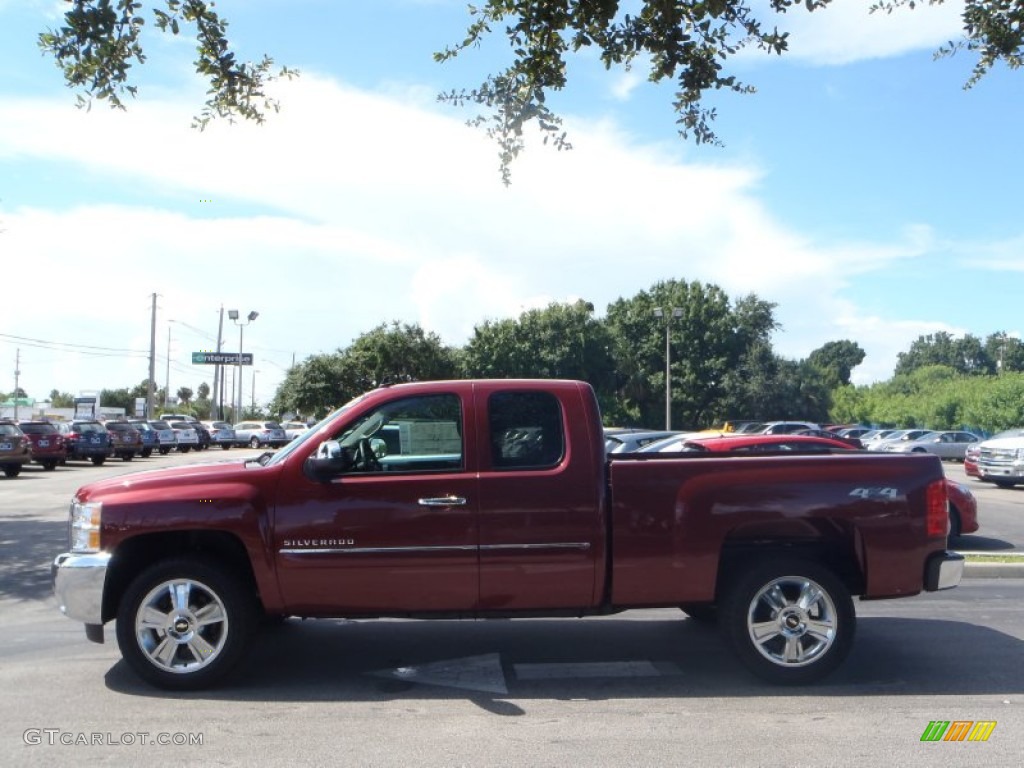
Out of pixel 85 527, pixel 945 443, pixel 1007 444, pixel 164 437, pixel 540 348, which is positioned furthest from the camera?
pixel 540 348

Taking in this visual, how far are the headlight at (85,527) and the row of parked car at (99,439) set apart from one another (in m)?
23.8

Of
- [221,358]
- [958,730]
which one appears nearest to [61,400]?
[221,358]

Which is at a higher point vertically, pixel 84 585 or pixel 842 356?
pixel 842 356

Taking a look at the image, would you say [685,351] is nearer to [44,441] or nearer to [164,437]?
[164,437]

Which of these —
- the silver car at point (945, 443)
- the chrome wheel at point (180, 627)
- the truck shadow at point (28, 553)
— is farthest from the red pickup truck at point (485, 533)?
the silver car at point (945, 443)

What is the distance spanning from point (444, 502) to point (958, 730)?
318 cm

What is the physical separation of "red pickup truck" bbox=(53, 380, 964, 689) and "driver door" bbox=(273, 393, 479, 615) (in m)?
0.01

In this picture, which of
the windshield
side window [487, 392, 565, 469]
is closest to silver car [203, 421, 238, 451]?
the windshield

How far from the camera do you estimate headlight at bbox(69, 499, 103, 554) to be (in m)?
6.12

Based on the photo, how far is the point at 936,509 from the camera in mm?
6484

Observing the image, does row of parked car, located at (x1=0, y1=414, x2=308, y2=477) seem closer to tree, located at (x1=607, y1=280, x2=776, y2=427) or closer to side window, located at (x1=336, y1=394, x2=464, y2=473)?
tree, located at (x1=607, y1=280, x2=776, y2=427)

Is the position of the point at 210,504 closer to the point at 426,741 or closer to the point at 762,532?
the point at 426,741

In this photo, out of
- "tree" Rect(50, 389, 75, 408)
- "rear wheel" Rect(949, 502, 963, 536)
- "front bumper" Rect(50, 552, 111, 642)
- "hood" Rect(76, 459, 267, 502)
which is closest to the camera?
"front bumper" Rect(50, 552, 111, 642)

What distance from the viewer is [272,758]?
500cm
